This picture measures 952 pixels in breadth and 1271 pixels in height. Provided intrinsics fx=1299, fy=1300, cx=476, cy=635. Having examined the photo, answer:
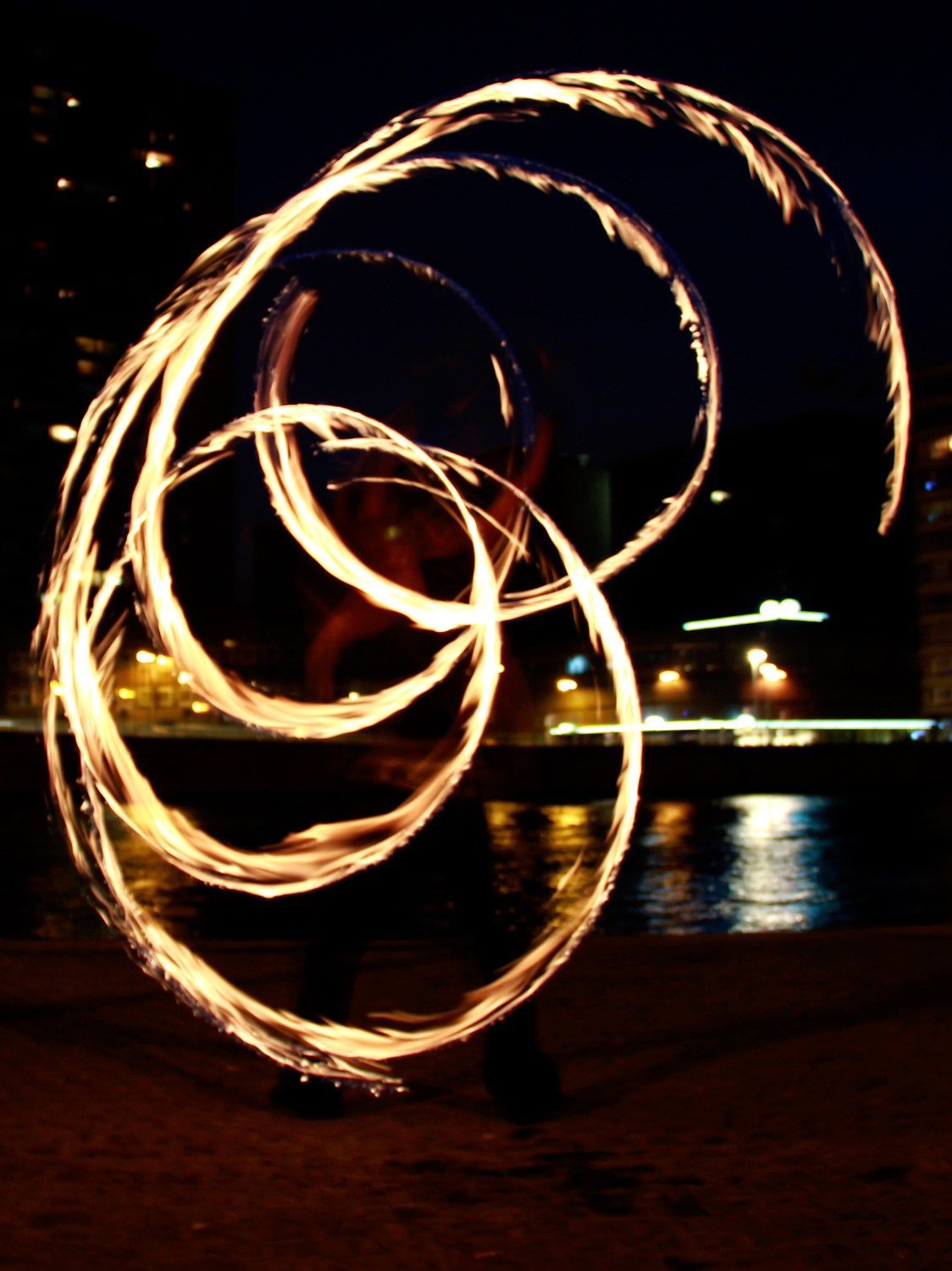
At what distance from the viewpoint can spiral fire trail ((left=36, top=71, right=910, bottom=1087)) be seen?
4.34 meters

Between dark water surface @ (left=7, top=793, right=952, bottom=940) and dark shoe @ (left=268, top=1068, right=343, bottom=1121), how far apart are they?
655mm

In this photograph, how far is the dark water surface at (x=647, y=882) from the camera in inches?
340

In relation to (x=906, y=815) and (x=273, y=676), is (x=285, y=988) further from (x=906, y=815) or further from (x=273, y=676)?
(x=273, y=676)

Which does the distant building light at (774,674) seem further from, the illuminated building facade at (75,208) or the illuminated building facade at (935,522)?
the illuminated building facade at (75,208)

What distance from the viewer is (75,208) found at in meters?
101

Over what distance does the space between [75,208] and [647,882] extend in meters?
102

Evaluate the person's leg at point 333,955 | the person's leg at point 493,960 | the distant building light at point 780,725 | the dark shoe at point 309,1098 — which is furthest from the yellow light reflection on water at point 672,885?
the distant building light at point 780,725

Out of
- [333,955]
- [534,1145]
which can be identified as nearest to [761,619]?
[333,955]

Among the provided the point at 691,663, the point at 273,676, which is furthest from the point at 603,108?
the point at 691,663

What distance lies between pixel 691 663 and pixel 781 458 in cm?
1216

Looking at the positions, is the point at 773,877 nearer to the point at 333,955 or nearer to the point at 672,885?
the point at 672,885

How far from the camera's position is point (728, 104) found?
6.70 m

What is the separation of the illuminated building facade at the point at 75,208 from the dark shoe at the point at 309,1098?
9241 cm

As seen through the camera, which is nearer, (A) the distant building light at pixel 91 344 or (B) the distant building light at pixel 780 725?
(B) the distant building light at pixel 780 725
